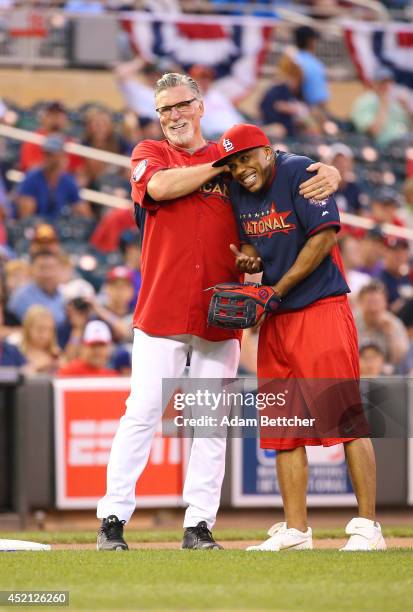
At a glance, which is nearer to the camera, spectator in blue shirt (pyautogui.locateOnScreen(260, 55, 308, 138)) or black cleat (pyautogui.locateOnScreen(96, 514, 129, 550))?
black cleat (pyautogui.locateOnScreen(96, 514, 129, 550))

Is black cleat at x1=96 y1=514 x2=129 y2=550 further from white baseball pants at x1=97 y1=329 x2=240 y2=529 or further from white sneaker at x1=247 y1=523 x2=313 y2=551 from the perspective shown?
white sneaker at x1=247 y1=523 x2=313 y2=551

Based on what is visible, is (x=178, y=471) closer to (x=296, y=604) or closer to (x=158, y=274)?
(x=158, y=274)

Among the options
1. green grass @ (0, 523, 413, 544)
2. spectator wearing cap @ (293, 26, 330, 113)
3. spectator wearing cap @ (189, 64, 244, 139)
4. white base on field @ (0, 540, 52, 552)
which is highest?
spectator wearing cap @ (293, 26, 330, 113)

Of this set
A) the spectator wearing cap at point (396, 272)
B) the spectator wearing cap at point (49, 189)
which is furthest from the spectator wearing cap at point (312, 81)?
the spectator wearing cap at point (49, 189)

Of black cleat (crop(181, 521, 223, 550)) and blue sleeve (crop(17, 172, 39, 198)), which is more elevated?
blue sleeve (crop(17, 172, 39, 198))

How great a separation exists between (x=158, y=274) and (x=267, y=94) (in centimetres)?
1004

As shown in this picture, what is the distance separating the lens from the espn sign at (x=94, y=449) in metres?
8.65

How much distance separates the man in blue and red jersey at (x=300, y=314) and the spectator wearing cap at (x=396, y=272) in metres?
6.47

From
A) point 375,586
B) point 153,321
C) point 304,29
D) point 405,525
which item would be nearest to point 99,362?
point 405,525

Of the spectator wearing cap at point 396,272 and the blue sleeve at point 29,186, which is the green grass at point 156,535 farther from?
the blue sleeve at point 29,186

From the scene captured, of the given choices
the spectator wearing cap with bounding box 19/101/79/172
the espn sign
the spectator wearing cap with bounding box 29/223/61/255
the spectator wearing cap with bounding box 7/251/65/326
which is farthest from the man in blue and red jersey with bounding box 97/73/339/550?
the spectator wearing cap with bounding box 19/101/79/172

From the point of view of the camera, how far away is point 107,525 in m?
5.81

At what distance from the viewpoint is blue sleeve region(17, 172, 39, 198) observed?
1238cm

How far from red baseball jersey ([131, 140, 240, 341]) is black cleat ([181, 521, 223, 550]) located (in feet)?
2.77
